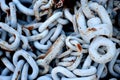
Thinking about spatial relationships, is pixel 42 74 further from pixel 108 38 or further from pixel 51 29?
pixel 108 38

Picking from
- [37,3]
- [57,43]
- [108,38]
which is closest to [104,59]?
[108,38]

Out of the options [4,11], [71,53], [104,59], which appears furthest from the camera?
[4,11]

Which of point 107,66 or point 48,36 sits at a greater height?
point 48,36

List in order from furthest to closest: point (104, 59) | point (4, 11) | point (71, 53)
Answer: point (4, 11) → point (71, 53) → point (104, 59)

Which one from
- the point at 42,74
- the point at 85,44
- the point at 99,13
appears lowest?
the point at 42,74

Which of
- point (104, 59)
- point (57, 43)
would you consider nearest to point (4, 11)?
point (57, 43)

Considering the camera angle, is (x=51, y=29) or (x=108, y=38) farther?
(x=51, y=29)
